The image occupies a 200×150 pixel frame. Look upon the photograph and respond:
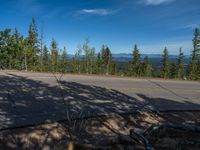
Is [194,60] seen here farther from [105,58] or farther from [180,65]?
[105,58]

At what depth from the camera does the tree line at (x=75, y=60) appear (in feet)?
169

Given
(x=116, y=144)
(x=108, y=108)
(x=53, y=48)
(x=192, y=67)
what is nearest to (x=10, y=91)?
A: (x=108, y=108)

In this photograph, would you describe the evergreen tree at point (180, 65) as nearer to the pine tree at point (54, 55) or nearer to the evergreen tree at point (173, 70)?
the evergreen tree at point (173, 70)

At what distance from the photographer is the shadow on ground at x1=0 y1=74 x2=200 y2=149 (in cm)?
669

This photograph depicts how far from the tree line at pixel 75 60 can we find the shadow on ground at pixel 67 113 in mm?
28748

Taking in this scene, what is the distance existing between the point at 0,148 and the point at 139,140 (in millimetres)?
3050

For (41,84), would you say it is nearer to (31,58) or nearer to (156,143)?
(156,143)

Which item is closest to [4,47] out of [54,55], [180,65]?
[54,55]

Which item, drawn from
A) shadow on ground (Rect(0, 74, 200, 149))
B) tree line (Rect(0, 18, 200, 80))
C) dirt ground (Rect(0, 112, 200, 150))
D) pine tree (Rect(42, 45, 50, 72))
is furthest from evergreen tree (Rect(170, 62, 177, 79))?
dirt ground (Rect(0, 112, 200, 150))

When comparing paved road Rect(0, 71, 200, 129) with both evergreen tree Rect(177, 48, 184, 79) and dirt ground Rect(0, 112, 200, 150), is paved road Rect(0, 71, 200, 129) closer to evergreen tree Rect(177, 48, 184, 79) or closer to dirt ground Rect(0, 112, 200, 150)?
dirt ground Rect(0, 112, 200, 150)

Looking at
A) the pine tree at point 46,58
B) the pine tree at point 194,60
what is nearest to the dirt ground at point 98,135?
the pine tree at point 194,60

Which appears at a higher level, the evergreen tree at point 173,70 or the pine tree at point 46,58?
the pine tree at point 46,58

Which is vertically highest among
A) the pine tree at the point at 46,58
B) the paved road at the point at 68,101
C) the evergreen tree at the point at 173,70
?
the pine tree at the point at 46,58

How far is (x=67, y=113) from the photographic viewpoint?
5.64 meters
